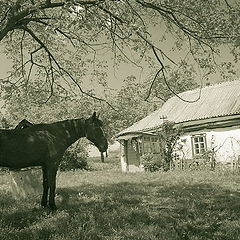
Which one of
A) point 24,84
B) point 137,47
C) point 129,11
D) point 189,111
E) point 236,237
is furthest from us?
point 189,111

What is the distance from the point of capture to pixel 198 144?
846 inches

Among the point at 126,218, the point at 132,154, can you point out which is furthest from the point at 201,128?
the point at 126,218

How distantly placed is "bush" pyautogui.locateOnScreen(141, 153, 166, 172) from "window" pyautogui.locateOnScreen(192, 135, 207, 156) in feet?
7.92

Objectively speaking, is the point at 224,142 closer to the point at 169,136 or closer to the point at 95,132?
the point at 169,136

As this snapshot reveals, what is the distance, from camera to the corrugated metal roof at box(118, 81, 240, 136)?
21.4 meters

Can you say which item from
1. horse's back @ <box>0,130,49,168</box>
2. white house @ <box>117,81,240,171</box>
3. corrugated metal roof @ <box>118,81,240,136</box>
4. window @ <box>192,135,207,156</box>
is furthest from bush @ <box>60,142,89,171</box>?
horse's back @ <box>0,130,49,168</box>

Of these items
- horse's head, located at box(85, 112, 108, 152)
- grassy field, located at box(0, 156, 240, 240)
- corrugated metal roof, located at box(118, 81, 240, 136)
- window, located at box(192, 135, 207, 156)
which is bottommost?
grassy field, located at box(0, 156, 240, 240)

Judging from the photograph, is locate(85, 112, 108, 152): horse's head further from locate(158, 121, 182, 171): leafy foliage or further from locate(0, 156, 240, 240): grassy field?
locate(158, 121, 182, 171): leafy foliage

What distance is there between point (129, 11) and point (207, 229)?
539 cm

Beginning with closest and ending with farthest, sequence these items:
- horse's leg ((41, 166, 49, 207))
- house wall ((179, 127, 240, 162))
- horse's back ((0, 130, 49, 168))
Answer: horse's back ((0, 130, 49, 168)) < horse's leg ((41, 166, 49, 207)) < house wall ((179, 127, 240, 162))

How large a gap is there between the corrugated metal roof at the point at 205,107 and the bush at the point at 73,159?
158 inches

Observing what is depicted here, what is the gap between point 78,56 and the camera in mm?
11133

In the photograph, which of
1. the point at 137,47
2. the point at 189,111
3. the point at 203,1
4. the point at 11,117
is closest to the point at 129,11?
the point at 137,47

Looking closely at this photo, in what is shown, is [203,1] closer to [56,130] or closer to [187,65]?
[187,65]
